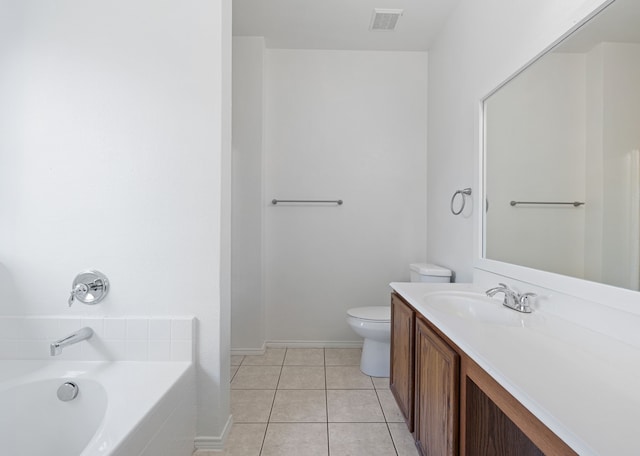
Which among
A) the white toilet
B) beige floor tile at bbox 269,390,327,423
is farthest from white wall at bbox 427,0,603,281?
beige floor tile at bbox 269,390,327,423

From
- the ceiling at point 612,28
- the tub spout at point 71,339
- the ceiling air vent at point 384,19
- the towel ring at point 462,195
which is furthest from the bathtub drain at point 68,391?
the ceiling air vent at point 384,19

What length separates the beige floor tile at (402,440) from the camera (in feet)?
4.81

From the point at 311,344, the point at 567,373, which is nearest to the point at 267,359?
the point at 311,344

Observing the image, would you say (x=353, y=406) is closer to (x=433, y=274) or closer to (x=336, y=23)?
(x=433, y=274)

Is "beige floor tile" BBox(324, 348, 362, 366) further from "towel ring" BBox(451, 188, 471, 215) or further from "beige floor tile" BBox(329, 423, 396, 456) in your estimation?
"towel ring" BBox(451, 188, 471, 215)

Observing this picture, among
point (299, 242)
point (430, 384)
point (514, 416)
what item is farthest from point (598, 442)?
point (299, 242)

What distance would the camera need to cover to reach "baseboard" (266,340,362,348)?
8.79 feet

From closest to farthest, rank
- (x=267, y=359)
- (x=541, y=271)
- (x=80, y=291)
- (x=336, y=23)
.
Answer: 1. (x=541, y=271)
2. (x=80, y=291)
3. (x=336, y=23)
4. (x=267, y=359)

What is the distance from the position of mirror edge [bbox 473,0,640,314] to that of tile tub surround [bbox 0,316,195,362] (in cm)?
146

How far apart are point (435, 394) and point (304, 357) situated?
153 centimetres

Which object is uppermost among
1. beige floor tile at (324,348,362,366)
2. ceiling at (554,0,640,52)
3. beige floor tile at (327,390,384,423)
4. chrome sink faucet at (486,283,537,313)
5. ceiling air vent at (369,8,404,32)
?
ceiling air vent at (369,8,404,32)

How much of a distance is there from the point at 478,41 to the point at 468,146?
57 centimetres

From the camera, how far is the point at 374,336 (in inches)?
83.7

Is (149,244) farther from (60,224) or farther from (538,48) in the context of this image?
(538,48)
